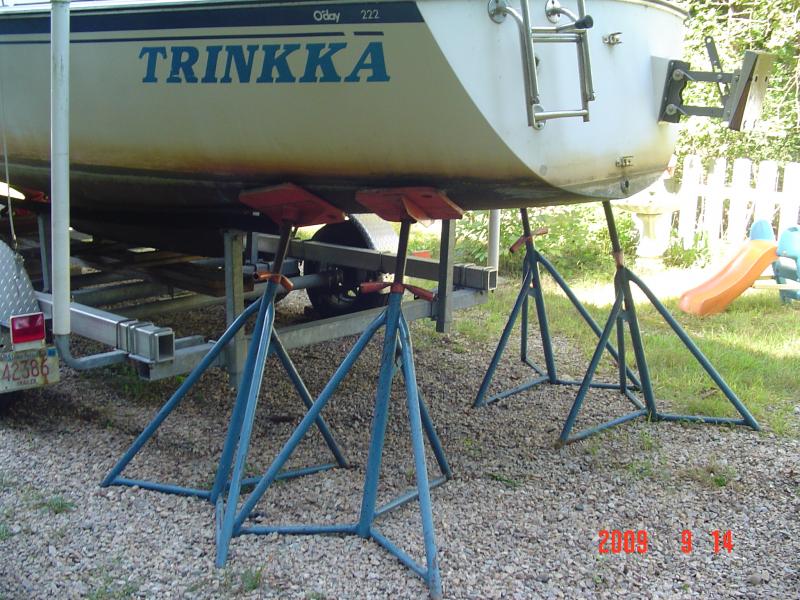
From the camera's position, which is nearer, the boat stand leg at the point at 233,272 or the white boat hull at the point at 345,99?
the white boat hull at the point at 345,99

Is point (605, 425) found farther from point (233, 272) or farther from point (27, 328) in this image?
point (27, 328)

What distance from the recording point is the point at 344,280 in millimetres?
5656

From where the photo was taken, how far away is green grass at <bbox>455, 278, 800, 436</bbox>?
4.54 metres

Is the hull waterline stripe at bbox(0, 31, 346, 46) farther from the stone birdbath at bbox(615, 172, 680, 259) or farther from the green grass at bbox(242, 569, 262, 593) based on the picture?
the stone birdbath at bbox(615, 172, 680, 259)

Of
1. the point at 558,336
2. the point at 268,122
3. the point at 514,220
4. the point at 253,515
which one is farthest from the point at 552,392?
the point at 514,220

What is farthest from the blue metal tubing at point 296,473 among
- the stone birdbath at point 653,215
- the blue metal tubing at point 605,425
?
the stone birdbath at point 653,215

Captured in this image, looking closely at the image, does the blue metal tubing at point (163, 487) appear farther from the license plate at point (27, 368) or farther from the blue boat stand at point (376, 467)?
the license plate at point (27, 368)

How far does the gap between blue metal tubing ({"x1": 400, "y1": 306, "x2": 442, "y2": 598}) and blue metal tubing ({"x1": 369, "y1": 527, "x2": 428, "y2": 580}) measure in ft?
0.09

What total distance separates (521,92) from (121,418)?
2.49m

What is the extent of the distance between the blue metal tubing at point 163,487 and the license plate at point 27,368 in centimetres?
58

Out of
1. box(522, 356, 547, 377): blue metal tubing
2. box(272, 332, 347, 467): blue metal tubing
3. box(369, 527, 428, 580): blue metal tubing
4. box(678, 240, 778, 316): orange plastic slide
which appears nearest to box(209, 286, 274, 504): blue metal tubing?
box(272, 332, 347, 467): blue metal tubing

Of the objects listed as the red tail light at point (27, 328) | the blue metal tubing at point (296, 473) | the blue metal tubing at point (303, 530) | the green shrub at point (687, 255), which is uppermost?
the green shrub at point (687, 255)

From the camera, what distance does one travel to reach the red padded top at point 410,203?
122 inches

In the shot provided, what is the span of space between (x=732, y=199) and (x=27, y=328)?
6.39m
